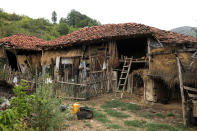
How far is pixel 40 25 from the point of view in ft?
109

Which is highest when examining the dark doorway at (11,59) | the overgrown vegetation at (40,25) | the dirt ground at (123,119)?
the overgrown vegetation at (40,25)

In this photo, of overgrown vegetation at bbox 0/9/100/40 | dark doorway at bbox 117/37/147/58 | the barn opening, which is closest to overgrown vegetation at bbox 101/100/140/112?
the barn opening

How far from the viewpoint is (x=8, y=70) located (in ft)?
26.0

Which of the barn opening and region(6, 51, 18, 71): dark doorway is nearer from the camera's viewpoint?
the barn opening

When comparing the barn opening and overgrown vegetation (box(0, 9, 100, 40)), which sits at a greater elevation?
overgrown vegetation (box(0, 9, 100, 40))

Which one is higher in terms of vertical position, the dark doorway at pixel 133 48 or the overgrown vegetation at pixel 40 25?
the overgrown vegetation at pixel 40 25

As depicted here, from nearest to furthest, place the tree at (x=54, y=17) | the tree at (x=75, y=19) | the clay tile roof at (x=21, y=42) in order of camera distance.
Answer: the clay tile roof at (x=21, y=42) < the tree at (x=75, y=19) < the tree at (x=54, y=17)

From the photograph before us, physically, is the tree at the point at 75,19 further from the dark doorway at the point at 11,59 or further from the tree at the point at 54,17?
the dark doorway at the point at 11,59

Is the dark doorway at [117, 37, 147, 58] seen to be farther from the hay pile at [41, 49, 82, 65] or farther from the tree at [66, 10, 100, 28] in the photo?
the tree at [66, 10, 100, 28]

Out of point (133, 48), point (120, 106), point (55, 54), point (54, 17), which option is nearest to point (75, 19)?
point (54, 17)

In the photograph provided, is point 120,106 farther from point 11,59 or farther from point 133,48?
point 11,59

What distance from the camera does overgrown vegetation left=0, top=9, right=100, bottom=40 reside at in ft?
78.4

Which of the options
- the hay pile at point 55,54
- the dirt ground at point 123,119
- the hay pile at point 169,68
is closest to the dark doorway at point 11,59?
the hay pile at point 55,54

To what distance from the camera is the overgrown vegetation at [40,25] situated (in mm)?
23902
